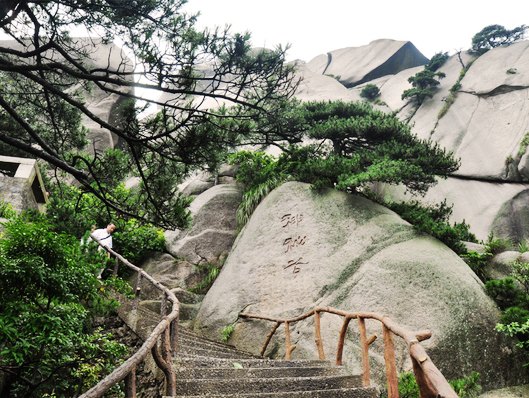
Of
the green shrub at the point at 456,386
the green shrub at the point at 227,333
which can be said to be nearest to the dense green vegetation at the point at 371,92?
the green shrub at the point at 227,333

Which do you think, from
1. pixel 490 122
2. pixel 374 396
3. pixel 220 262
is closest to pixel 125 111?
pixel 374 396

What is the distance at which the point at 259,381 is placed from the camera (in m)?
3.79

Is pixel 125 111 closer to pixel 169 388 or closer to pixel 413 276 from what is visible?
pixel 169 388

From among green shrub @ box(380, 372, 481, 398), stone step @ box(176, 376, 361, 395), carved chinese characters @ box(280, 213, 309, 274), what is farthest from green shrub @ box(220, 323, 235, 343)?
stone step @ box(176, 376, 361, 395)

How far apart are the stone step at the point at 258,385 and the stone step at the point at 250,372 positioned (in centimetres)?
25

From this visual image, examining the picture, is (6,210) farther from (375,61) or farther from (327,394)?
(375,61)

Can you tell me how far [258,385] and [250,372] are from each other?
2.00 feet

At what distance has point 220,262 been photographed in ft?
38.3

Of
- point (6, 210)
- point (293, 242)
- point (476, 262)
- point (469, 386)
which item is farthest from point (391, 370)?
point (6, 210)

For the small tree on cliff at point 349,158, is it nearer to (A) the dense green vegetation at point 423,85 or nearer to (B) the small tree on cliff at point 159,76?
(B) the small tree on cliff at point 159,76

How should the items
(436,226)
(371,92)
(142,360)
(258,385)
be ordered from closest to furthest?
(142,360) < (258,385) < (436,226) < (371,92)

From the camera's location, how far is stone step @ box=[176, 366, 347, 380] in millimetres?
3832

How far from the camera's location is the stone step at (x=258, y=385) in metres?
3.46

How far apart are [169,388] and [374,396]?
182cm
